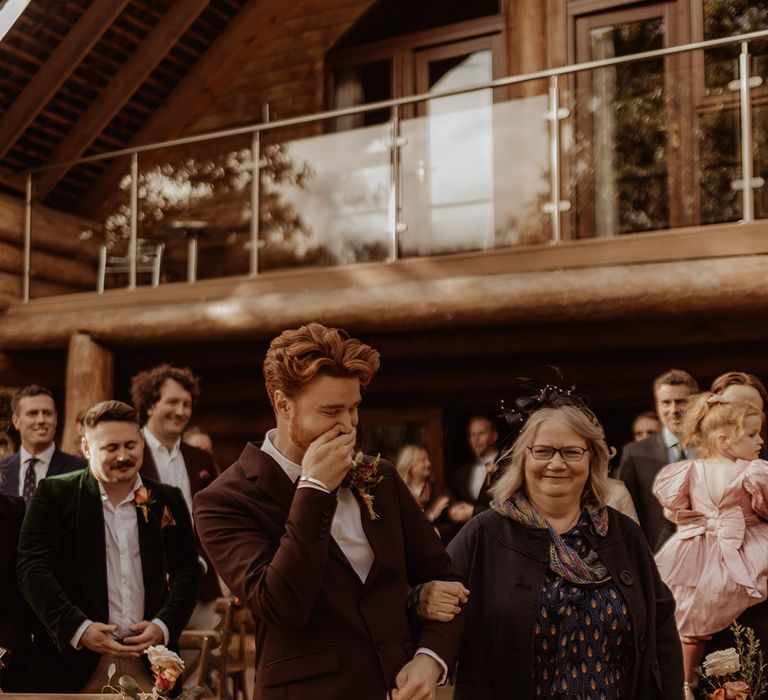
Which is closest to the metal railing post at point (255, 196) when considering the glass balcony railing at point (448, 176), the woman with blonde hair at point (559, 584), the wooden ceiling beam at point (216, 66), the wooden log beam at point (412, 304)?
→ the glass balcony railing at point (448, 176)

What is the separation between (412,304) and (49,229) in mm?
3835

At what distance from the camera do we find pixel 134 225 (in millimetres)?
9500

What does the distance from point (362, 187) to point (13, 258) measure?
3342mm

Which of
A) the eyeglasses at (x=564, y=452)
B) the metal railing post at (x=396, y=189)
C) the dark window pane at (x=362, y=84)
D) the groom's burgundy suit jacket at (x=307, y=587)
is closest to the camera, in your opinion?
the groom's burgundy suit jacket at (x=307, y=587)

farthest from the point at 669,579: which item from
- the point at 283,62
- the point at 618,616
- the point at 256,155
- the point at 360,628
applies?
the point at 283,62

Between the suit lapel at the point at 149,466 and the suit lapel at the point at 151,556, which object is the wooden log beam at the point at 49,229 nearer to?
the suit lapel at the point at 149,466

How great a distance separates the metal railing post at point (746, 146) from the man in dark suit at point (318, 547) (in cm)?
510

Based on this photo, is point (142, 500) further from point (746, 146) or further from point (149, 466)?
point (746, 146)

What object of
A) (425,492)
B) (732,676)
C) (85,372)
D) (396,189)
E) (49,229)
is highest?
(49,229)

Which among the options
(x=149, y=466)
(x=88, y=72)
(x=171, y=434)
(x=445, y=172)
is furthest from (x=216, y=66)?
(x=149, y=466)

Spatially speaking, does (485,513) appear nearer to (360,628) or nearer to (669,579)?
(360,628)

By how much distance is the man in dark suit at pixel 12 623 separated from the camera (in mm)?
4172

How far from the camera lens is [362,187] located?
8461 millimetres

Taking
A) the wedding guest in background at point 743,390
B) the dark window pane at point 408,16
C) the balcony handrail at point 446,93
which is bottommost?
the wedding guest in background at point 743,390
